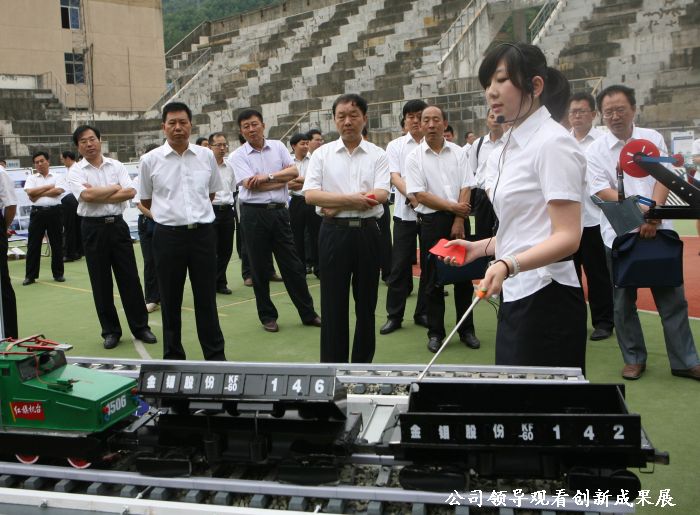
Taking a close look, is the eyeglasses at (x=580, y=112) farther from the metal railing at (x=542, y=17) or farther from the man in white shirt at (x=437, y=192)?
the metal railing at (x=542, y=17)

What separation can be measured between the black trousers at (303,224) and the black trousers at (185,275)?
13.3ft

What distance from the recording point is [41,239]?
984cm

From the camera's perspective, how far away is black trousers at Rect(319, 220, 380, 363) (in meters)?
4.39

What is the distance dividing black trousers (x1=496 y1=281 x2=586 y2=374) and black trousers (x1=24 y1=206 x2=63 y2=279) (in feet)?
27.8

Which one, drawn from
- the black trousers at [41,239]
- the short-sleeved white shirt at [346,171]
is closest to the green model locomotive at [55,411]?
the short-sleeved white shirt at [346,171]

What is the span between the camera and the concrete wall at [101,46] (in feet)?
98.0

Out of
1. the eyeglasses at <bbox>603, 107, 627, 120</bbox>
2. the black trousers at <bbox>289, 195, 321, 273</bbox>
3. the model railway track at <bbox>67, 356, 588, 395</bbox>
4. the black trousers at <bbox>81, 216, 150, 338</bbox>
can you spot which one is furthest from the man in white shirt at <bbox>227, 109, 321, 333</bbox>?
the model railway track at <bbox>67, 356, 588, 395</bbox>

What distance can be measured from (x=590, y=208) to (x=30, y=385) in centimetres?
442

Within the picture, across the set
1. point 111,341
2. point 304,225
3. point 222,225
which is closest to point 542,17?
point 304,225

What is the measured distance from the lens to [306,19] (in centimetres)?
2798

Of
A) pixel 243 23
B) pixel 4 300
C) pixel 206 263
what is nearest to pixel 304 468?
pixel 206 263

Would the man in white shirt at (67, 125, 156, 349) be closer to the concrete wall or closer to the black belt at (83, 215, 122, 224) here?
the black belt at (83, 215, 122, 224)

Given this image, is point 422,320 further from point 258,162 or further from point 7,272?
point 7,272

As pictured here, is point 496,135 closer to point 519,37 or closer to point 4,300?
point 4,300
